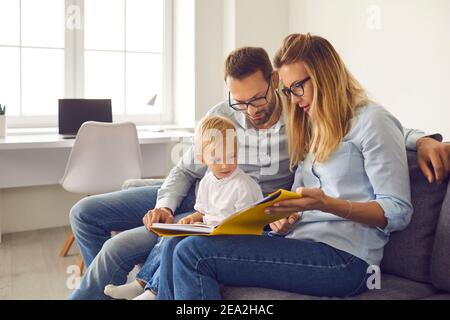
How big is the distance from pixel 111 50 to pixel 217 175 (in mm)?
2466

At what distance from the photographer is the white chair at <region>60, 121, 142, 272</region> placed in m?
3.08

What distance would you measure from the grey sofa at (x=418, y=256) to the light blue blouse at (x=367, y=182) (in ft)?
0.27

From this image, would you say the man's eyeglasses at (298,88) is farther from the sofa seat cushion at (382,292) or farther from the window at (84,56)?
the window at (84,56)

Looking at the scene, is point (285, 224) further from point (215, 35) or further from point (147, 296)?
point (215, 35)

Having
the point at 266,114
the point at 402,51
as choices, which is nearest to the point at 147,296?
the point at 266,114

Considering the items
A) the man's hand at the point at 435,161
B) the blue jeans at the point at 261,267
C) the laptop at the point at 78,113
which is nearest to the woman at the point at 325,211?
the blue jeans at the point at 261,267

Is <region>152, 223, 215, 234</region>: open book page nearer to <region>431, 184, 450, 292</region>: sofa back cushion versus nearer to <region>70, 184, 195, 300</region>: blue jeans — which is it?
<region>70, 184, 195, 300</region>: blue jeans

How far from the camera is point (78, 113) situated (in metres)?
3.55

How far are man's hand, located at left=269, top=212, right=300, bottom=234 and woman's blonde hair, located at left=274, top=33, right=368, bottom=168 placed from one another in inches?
7.1

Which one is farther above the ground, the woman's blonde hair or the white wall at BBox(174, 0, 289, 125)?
the white wall at BBox(174, 0, 289, 125)

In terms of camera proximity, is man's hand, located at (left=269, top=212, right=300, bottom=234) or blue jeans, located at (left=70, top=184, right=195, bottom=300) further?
blue jeans, located at (left=70, top=184, right=195, bottom=300)

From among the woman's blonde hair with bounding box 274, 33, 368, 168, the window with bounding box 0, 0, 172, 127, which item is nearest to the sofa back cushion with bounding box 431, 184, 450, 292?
Answer: the woman's blonde hair with bounding box 274, 33, 368, 168
